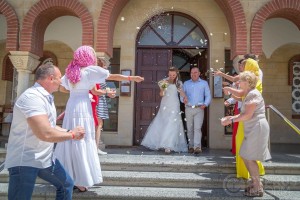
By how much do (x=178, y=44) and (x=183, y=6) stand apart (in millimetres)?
1093

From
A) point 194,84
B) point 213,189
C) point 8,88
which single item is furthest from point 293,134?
point 8,88

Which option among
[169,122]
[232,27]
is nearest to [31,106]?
[169,122]

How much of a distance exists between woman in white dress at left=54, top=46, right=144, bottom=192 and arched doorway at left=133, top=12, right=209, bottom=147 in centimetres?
504

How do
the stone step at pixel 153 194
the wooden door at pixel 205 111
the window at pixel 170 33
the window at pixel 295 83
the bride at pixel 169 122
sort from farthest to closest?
the window at pixel 295 83 → the window at pixel 170 33 → the wooden door at pixel 205 111 → the bride at pixel 169 122 → the stone step at pixel 153 194

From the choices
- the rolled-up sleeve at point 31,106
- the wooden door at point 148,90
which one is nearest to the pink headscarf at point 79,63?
the rolled-up sleeve at point 31,106

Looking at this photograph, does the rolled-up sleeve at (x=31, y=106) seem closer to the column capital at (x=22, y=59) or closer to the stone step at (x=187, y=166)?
the stone step at (x=187, y=166)

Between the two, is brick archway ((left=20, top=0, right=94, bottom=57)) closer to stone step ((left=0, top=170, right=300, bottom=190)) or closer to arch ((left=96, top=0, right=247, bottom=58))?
arch ((left=96, top=0, right=247, bottom=58))

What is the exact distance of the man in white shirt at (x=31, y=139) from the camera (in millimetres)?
2658

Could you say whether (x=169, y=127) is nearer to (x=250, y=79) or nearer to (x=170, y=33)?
(x=250, y=79)

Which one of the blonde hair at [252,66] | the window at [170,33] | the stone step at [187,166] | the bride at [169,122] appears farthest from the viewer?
the window at [170,33]

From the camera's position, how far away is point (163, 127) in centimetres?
721

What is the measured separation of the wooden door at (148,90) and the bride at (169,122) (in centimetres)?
185

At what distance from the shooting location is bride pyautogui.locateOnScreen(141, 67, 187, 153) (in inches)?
278

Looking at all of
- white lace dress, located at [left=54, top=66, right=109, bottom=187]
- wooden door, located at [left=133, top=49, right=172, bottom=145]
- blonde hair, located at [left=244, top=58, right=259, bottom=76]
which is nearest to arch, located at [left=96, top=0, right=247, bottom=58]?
wooden door, located at [left=133, top=49, right=172, bottom=145]
